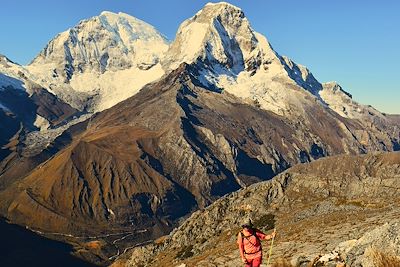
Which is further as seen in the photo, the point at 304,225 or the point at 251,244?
the point at 304,225

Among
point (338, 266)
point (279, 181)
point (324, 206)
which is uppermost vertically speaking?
point (279, 181)

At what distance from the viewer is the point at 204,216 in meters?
94.9

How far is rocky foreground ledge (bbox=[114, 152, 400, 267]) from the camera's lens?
27469mm

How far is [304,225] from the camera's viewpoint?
185ft

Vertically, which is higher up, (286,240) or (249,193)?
(249,193)

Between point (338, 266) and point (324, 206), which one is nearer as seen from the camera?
point (338, 266)

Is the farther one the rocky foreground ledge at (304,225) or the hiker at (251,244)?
the rocky foreground ledge at (304,225)

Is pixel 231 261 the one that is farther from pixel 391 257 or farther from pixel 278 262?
pixel 391 257

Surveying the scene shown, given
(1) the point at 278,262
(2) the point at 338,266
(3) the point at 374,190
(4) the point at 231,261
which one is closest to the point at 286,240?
(4) the point at 231,261

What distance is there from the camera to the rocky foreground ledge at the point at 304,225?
1081 inches

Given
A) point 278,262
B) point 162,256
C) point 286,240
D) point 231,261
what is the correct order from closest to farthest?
1. point 278,262
2. point 231,261
3. point 286,240
4. point 162,256

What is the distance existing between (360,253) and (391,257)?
4786 mm

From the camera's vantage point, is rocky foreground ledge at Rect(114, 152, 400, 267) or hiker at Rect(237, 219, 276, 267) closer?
hiker at Rect(237, 219, 276, 267)

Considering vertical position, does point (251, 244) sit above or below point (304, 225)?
below
